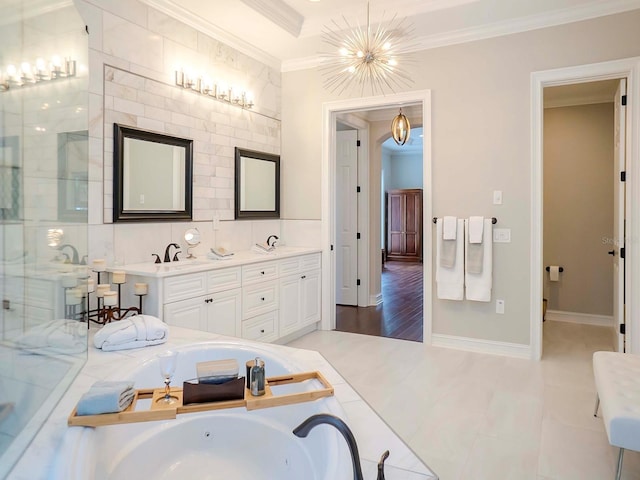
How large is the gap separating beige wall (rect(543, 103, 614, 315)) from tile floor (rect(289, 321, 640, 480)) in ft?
2.60

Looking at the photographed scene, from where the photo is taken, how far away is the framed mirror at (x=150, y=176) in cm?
324

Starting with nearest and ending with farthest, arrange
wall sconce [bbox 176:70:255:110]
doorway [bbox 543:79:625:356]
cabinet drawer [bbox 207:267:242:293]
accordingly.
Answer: cabinet drawer [bbox 207:267:242:293] < wall sconce [bbox 176:70:255:110] < doorway [bbox 543:79:625:356]

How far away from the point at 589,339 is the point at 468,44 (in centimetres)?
316

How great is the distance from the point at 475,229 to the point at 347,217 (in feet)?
8.04

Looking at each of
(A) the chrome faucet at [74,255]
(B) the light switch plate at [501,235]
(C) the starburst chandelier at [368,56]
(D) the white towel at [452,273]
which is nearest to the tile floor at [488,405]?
(D) the white towel at [452,273]

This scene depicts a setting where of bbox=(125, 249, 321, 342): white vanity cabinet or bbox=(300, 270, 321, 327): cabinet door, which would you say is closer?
bbox=(125, 249, 321, 342): white vanity cabinet

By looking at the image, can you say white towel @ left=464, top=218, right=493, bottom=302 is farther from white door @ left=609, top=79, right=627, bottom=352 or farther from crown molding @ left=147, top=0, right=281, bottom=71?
crown molding @ left=147, top=0, right=281, bottom=71

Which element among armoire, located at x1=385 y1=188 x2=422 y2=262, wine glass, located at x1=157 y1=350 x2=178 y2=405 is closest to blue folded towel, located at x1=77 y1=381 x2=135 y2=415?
wine glass, located at x1=157 y1=350 x2=178 y2=405

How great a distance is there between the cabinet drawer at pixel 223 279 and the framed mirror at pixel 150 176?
665mm

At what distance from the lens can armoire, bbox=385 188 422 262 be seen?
1146 centimetres

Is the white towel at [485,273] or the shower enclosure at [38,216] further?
the white towel at [485,273]

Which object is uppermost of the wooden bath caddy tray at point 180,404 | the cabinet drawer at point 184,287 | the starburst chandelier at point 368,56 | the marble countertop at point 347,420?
the starburst chandelier at point 368,56

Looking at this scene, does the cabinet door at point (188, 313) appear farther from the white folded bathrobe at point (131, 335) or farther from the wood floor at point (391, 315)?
the wood floor at point (391, 315)

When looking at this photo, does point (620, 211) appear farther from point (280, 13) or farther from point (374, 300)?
point (280, 13)
